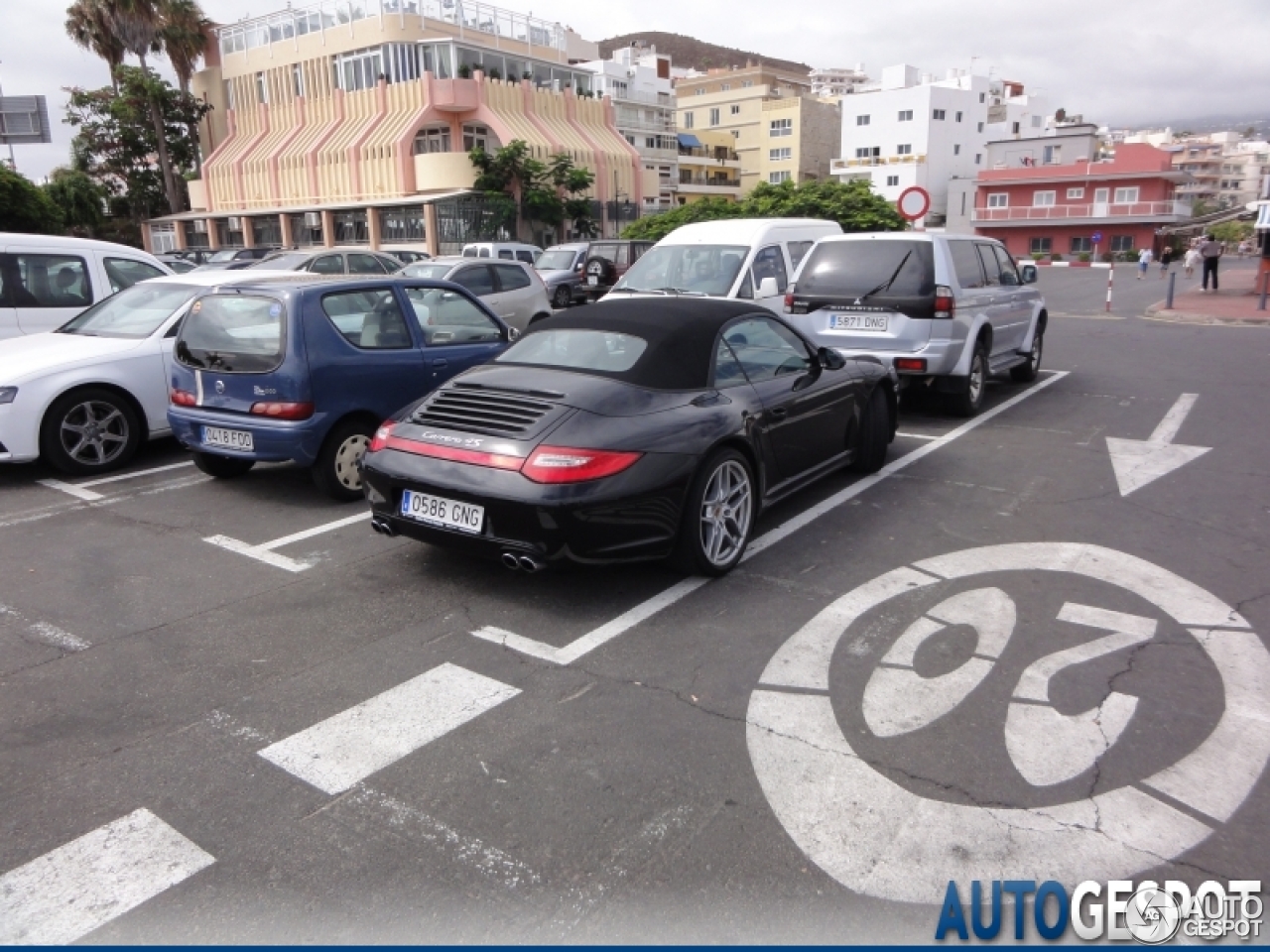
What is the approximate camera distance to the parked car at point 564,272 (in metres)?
22.4

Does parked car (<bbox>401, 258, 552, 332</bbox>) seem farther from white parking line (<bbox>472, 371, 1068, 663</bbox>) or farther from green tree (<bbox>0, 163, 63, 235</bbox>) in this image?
green tree (<bbox>0, 163, 63, 235</bbox>)

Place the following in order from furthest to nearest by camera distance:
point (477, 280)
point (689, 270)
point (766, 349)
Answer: point (477, 280), point (689, 270), point (766, 349)

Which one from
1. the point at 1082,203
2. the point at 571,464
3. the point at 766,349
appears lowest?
Answer: the point at 571,464

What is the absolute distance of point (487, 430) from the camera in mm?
4961

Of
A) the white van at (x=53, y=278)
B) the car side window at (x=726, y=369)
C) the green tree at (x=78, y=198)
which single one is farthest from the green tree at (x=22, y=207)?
the car side window at (x=726, y=369)

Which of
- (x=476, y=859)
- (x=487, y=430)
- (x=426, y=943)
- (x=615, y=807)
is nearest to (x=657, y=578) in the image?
(x=487, y=430)

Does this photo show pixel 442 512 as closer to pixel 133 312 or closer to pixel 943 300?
pixel 133 312

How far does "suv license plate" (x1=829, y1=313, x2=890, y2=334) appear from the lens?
30.7ft

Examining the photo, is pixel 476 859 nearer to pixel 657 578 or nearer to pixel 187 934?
pixel 187 934

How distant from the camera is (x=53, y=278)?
9547mm

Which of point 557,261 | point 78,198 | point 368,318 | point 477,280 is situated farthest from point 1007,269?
point 78,198

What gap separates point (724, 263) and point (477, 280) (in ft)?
13.2

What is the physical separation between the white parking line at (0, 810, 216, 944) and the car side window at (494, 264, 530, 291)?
11242 millimetres

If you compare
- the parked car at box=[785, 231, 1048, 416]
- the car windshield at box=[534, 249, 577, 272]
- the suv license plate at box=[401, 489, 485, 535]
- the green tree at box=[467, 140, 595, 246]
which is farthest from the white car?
the green tree at box=[467, 140, 595, 246]
